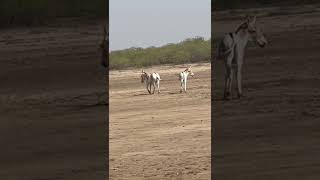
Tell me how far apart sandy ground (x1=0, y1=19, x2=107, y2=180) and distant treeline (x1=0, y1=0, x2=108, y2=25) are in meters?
0.24

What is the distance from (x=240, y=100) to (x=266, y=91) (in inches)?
42.7

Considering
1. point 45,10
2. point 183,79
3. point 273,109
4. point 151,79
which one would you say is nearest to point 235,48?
point 273,109

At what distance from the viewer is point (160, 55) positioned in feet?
76.3

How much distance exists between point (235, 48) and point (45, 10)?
8569 mm

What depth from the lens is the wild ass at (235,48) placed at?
9.48 metres

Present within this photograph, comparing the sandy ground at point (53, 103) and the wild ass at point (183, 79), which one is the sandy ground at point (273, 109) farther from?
the sandy ground at point (53, 103)

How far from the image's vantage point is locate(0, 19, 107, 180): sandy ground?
654cm

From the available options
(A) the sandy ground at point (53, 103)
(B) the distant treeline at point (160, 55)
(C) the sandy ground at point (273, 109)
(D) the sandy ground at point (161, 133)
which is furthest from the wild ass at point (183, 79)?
(B) the distant treeline at point (160, 55)

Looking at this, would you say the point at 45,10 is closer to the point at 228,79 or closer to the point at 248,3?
the point at 248,3

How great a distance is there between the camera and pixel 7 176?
6180 millimetres

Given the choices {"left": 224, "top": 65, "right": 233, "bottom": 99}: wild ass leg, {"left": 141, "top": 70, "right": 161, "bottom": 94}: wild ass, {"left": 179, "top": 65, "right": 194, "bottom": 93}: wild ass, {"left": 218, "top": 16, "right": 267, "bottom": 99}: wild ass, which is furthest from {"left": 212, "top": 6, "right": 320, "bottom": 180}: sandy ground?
{"left": 141, "top": 70, "right": 161, "bottom": 94}: wild ass

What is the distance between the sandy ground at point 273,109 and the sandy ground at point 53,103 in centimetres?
133

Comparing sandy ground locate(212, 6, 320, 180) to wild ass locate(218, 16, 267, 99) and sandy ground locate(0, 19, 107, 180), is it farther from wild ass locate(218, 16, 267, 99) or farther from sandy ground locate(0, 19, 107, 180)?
sandy ground locate(0, 19, 107, 180)

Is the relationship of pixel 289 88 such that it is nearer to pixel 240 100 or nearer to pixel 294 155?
pixel 240 100
